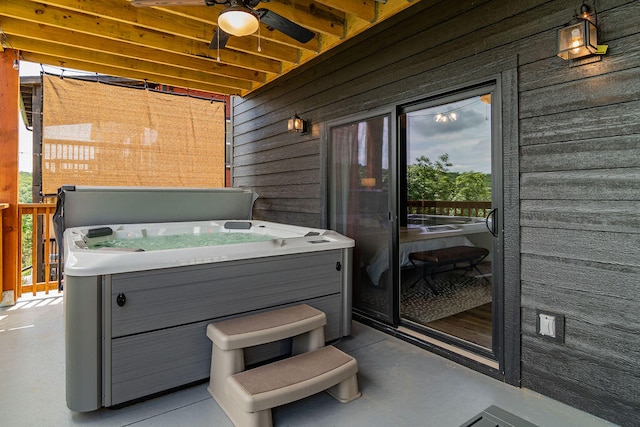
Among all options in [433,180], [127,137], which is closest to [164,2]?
[433,180]

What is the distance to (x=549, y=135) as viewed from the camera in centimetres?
187

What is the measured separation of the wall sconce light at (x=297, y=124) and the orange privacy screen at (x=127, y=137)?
1.86 m

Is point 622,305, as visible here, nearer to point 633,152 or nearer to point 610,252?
point 610,252

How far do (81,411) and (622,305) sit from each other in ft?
8.36

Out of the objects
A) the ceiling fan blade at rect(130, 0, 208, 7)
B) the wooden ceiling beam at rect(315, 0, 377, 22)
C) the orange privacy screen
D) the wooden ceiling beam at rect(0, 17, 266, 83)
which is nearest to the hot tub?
the ceiling fan blade at rect(130, 0, 208, 7)

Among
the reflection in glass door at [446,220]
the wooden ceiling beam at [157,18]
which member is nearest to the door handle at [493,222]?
the reflection in glass door at [446,220]

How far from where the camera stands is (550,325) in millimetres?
1873

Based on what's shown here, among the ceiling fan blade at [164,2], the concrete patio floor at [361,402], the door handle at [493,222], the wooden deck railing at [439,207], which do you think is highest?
the ceiling fan blade at [164,2]

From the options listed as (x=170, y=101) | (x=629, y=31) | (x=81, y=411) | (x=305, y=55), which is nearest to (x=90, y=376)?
(x=81, y=411)

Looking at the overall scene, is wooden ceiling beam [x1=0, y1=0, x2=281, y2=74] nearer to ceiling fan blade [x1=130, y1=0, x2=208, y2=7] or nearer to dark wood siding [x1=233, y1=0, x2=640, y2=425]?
ceiling fan blade [x1=130, y1=0, x2=208, y2=7]

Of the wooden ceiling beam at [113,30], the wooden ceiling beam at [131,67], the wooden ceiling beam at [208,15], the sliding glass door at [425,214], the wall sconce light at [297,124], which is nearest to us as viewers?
the sliding glass door at [425,214]

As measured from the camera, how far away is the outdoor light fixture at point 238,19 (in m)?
1.91

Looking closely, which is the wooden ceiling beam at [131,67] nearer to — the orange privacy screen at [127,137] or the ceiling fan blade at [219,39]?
the orange privacy screen at [127,137]

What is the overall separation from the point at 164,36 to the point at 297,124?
1466 millimetres
